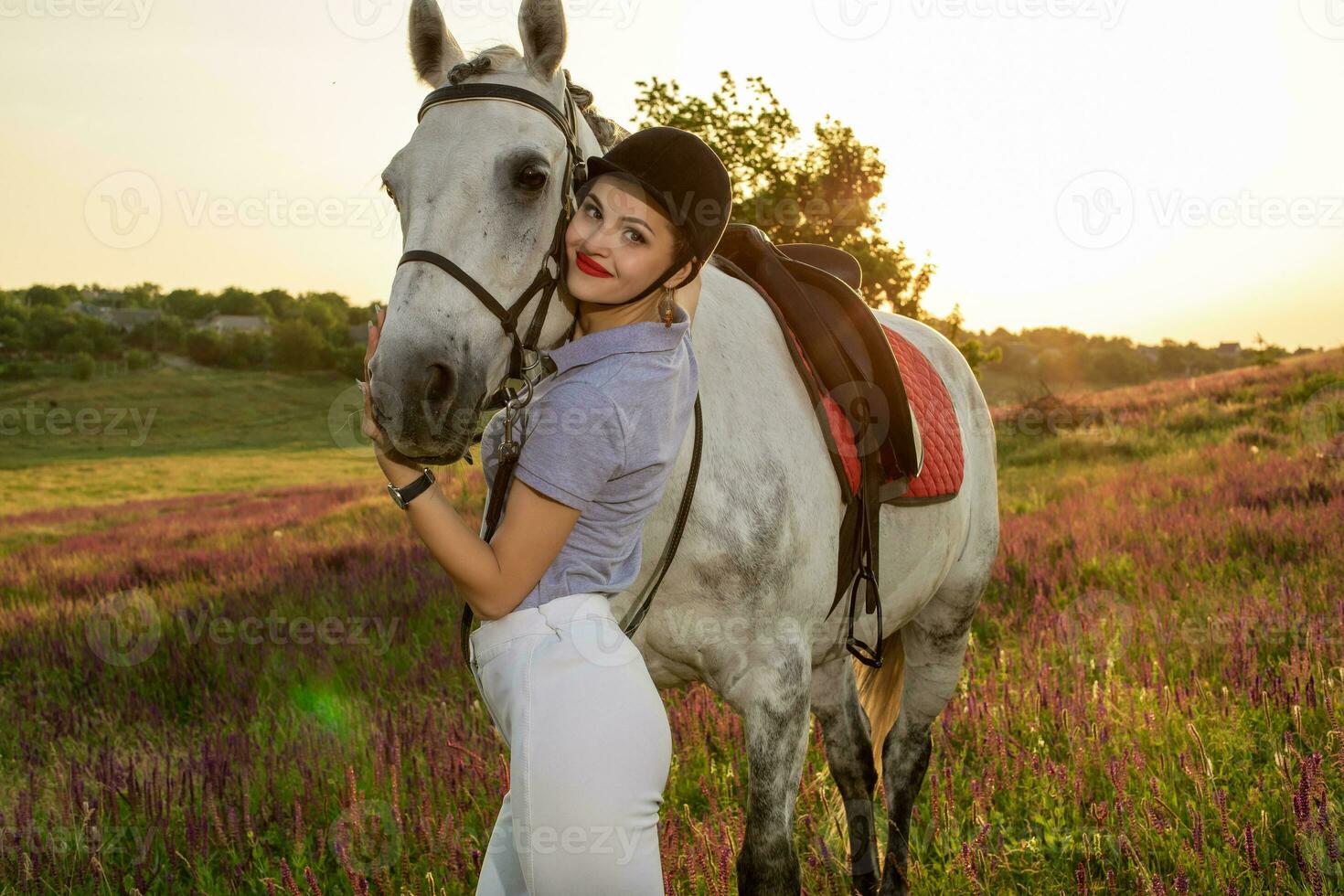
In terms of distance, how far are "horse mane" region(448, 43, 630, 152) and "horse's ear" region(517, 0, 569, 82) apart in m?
0.04

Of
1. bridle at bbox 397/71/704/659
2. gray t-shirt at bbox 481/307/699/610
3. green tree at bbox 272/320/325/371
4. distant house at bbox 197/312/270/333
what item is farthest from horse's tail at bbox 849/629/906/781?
distant house at bbox 197/312/270/333

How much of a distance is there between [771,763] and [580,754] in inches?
32.9

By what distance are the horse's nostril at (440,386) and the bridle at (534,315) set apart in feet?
0.43

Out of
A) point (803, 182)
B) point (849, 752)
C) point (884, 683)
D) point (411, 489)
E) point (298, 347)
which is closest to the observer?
point (411, 489)

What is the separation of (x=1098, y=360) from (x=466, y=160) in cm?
6095

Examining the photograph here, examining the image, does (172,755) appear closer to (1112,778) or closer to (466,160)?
(466,160)

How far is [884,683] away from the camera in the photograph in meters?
3.69

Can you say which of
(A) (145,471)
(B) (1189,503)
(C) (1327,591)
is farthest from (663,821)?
(A) (145,471)

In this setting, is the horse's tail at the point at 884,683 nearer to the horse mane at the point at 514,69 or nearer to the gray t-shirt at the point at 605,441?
the gray t-shirt at the point at 605,441

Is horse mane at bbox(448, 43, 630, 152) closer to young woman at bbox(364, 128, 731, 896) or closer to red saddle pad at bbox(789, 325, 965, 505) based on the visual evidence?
young woman at bbox(364, 128, 731, 896)

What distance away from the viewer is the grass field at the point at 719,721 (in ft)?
9.02

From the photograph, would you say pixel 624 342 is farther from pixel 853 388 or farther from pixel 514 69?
pixel 853 388

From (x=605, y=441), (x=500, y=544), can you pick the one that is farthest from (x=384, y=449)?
(x=605, y=441)

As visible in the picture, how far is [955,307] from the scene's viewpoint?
13359mm
